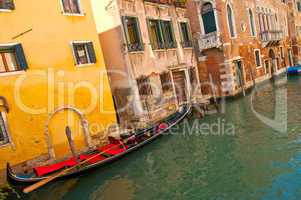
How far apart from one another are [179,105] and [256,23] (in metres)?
10.4

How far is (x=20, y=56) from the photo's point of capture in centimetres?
777

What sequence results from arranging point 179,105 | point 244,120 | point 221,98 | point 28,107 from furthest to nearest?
1. point 221,98
2. point 179,105
3. point 244,120
4. point 28,107

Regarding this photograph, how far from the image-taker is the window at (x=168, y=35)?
1353 centimetres

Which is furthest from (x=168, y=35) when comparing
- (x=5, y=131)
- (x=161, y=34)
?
(x=5, y=131)

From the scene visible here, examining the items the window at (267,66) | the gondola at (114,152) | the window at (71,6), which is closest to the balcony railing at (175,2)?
the window at (71,6)

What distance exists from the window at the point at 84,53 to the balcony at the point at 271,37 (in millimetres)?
14880

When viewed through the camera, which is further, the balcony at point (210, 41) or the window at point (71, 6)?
the balcony at point (210, 41)

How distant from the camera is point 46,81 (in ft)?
27.5

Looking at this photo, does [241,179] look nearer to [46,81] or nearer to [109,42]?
[46,81]

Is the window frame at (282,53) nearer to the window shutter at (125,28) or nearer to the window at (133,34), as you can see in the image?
the window at (133,34)

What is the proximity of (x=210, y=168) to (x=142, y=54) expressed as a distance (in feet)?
21.5

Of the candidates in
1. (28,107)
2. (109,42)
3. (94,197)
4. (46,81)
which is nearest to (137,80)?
(109,42)

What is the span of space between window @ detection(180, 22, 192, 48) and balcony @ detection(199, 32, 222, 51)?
2.67ft

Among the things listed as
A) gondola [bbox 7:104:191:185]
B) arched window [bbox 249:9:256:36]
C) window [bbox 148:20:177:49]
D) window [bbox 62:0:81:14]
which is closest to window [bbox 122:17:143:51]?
window [bbox 148:20:177:49]
